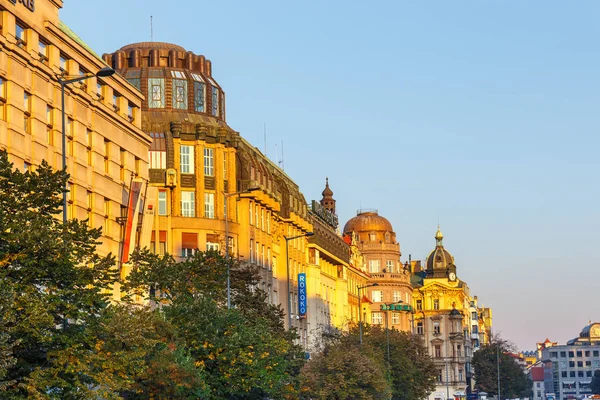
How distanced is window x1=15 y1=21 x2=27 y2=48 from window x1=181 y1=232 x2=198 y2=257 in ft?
117

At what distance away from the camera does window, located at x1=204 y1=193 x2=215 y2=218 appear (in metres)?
97.6

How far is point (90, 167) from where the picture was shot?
7025 cm

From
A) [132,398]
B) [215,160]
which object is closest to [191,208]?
[215,160]

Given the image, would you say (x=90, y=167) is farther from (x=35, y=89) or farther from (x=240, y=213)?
(x=240, y=213)

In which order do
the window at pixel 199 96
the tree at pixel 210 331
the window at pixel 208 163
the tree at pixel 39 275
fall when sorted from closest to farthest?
the tree at pixel 39 275 → the tree at pixel 210 331 → the window at pixel 208 163 → the window at pixel 199 96

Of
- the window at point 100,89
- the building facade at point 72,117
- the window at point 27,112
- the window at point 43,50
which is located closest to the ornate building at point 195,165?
the building facade at point 72,117

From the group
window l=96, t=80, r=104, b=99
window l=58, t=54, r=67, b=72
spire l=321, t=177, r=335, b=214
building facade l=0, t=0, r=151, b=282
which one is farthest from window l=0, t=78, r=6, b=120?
spire l=321, t=177, r=335, b=214

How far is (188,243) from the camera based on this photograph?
9575 cm

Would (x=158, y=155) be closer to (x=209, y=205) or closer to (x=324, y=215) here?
(x=209, y=205)

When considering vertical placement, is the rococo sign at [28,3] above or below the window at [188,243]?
above

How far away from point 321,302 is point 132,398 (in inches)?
3410

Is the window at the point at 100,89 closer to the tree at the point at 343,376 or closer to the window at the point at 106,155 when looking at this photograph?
the window at the point at 106,155

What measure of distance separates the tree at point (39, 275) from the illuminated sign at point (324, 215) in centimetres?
11325

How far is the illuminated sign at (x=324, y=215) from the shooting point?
152m
